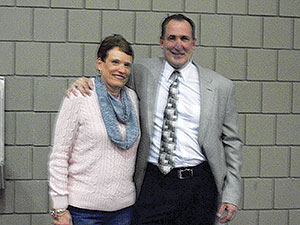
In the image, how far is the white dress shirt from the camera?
101 inches

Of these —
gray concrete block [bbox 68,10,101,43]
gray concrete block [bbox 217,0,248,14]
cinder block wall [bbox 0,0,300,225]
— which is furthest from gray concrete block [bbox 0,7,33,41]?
gray concrete block [bbox 217,0,248,14]

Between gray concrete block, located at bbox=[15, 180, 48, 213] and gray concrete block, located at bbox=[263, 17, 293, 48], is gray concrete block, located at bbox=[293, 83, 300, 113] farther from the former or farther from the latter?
gray concrete block, located at bbox=[15, 180, 48, 213]

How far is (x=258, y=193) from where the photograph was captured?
138 inches

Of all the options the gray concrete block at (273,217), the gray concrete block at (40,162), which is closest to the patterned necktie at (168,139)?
the gray concrete block at (40,162)

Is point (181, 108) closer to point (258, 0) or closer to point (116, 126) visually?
point (116, 126)

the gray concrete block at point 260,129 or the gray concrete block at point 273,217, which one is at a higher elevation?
the gray concrete block at point 260,129

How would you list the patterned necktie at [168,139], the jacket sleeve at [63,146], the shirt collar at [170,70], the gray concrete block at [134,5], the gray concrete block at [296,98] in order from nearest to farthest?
the jacket sleeve at [63,146]
the patterned necktie at [168,139]
the shirt collar at [170,70]
the gray concrete block at [134,5]
the gray concrete block at [296,98]

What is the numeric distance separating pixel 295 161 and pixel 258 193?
0.35 metres

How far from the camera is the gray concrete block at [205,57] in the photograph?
11.1 ft

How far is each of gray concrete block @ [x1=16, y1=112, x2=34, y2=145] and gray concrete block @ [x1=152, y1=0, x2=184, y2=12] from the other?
109cm

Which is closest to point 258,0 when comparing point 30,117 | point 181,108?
point 181,108

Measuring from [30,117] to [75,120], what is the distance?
1048mm

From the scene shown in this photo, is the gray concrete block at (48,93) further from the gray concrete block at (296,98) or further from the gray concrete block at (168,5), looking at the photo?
the gray concrete block at (296,98)

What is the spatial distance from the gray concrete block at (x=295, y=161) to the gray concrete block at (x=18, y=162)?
1.82 metres
